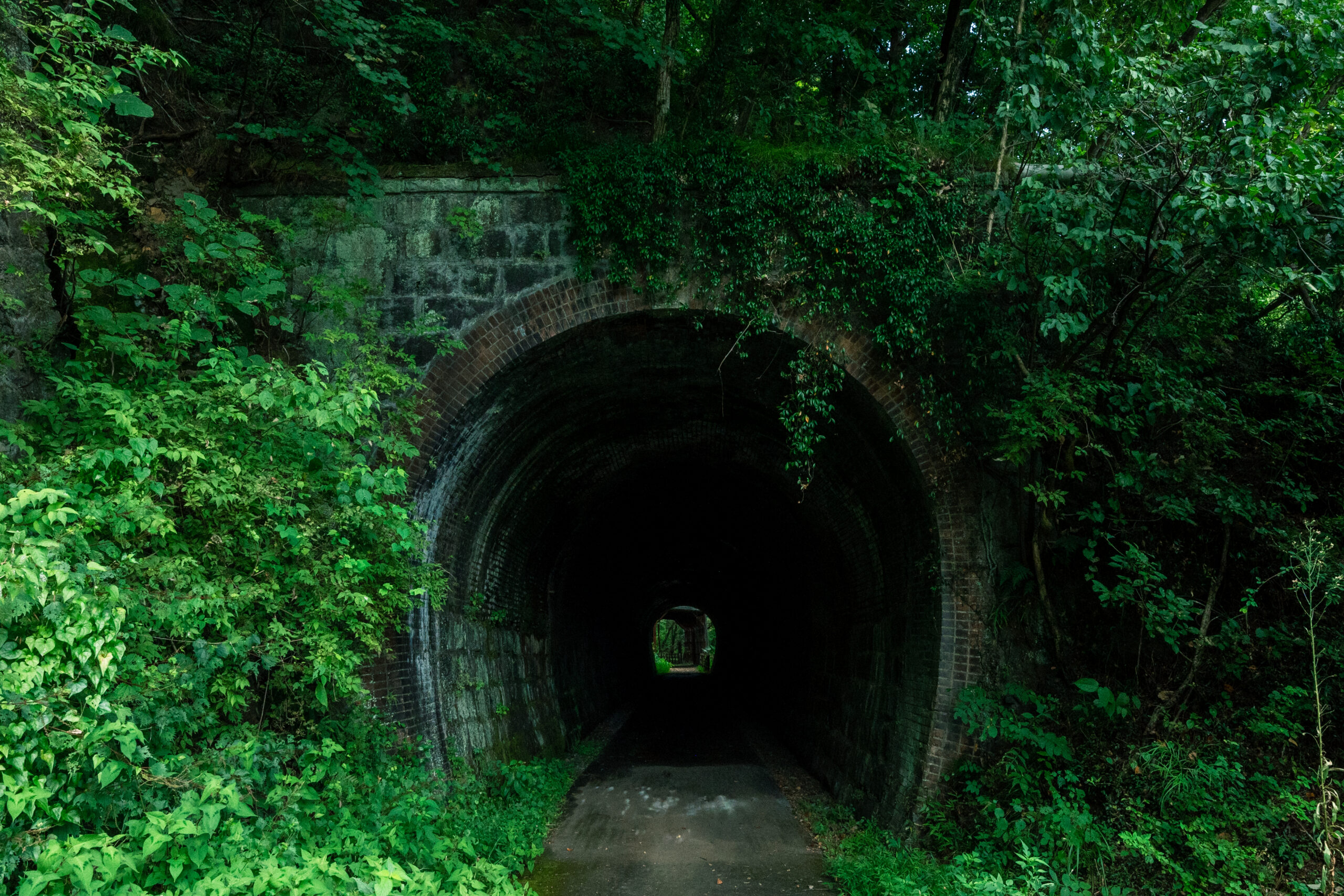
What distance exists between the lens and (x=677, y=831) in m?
8.36

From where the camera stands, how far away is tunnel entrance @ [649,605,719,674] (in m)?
40.6

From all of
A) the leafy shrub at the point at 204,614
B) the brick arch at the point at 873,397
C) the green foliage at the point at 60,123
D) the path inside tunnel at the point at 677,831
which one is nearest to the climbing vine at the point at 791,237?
the brick arch at the point at 873,397

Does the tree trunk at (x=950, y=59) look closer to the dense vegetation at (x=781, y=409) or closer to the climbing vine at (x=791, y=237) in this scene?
the dense vegetation at (x=781, y=409)

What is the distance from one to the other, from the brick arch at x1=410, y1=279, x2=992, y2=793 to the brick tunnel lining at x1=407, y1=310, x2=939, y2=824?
14 cm

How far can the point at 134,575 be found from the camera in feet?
15.5

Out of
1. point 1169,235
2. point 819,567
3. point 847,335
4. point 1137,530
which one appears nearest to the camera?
point 1169,235

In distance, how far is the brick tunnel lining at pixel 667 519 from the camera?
26.6 feet

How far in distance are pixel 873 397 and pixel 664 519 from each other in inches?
375

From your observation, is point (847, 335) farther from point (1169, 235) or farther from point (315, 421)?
point (315, 421)

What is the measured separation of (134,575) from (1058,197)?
22.0 feet

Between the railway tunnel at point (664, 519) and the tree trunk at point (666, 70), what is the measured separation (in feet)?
6.32

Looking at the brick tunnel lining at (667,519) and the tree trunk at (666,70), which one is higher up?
the tree trunk at (666,70)

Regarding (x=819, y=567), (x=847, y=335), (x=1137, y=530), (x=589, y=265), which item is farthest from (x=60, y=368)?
(x=819, y=567)

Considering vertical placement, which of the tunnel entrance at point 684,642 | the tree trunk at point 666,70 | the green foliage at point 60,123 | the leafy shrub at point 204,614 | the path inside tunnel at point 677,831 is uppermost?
the tree trunk at point 666,70
